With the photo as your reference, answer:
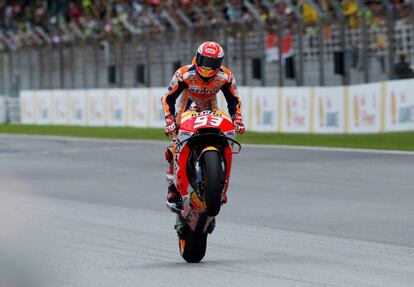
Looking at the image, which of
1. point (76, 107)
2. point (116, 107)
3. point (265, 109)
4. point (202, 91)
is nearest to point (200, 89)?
point (202, 91)

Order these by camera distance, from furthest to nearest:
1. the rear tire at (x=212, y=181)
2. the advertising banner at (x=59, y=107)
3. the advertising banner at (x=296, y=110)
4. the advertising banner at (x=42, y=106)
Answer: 1. the advertising banner at (x=42, y=106)
2. the advertising banner at (x=59, y=107)
3. the advertising banner at (x=296, y=110)
4. the rear tire at (x=212, y=181)

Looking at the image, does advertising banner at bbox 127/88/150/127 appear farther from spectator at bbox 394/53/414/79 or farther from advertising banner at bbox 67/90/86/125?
spectator at bbox 394/53/414/79

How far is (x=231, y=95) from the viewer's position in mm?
9094

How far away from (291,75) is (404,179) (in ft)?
41.0

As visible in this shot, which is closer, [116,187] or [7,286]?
[7,286]

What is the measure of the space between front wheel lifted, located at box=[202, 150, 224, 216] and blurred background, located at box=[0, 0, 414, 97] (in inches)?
646

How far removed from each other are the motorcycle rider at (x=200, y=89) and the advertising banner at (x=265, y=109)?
18.4 m

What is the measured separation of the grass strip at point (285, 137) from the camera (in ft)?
72.5

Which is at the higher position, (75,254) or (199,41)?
(199,41)

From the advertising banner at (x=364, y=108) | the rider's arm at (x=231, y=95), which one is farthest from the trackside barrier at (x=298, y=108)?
the rider's arm at (x=231, y=95)

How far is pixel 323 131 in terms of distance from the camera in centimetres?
2588

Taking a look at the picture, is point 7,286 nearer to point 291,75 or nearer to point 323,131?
point 323,131

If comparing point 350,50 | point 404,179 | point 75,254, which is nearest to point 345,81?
point 350,50

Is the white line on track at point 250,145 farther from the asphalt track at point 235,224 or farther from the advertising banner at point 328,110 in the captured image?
the advertising banner at point 328,110
